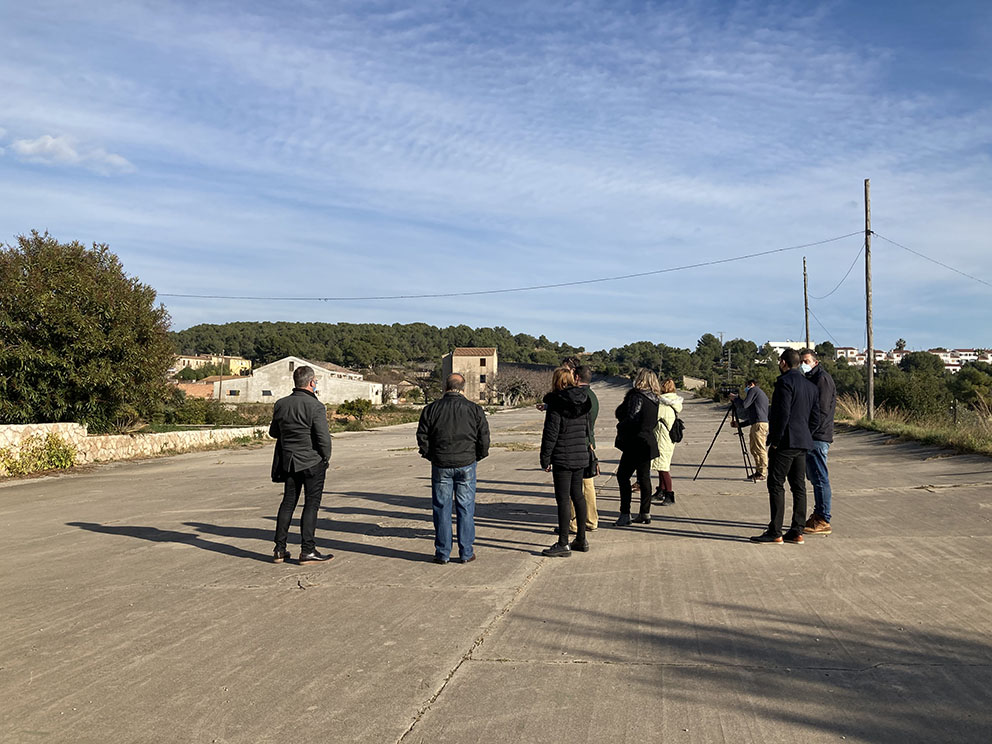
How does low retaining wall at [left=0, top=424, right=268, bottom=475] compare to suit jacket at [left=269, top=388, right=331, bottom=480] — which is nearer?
suit jacket at [left=269, top=388, right=331, bottom=480]

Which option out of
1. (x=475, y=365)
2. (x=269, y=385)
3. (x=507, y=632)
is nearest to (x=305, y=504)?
(x=507, y=632)

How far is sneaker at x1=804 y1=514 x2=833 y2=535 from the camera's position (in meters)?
8.80

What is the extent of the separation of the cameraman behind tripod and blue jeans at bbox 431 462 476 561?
24.2 ft

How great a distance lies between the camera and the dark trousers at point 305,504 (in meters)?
7.95

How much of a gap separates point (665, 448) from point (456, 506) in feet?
15.1

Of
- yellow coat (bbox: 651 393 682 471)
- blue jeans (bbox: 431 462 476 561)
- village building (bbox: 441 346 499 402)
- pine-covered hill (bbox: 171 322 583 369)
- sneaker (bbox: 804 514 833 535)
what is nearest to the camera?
blue jeans (bbox: 431 462 476 561)

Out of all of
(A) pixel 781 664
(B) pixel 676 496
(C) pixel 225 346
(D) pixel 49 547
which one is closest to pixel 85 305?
(D) pixel 49 547

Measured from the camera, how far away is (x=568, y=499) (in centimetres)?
823

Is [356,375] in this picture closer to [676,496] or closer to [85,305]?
[85,305]

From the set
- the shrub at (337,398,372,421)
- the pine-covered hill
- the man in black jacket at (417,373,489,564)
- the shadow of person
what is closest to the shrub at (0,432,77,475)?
Answer: the shadow of person

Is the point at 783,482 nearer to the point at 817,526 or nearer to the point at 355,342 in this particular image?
the point at 817,526

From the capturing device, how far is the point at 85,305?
18844mm

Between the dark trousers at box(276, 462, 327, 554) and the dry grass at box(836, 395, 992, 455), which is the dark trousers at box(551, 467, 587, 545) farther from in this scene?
the dry grass at box(836, 395, 992, 455)

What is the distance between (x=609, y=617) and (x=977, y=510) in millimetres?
6339
